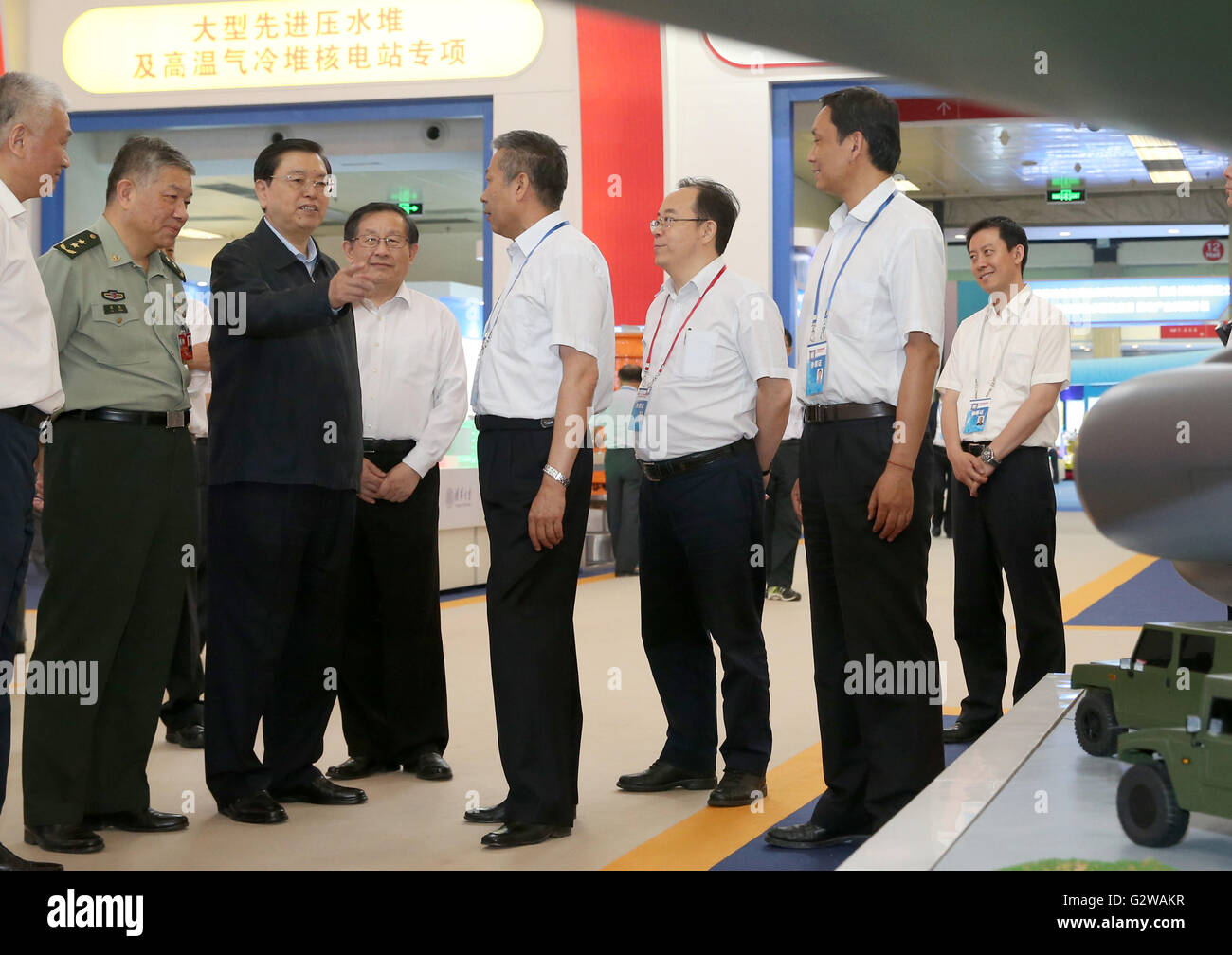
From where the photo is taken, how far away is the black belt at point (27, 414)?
2.19m

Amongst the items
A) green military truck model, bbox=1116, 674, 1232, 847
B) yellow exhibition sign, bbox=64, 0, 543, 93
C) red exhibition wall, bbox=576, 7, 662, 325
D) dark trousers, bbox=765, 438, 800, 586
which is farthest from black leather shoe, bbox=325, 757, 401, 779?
yellow exhibition sign, bbox=64, 0, 543, 93

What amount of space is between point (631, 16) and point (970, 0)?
9.7 inches

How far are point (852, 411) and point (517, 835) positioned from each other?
3.49 feet

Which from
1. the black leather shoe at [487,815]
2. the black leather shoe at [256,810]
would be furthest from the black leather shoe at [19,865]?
the black leather shoe at [487,815]

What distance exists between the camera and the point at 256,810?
2709mm

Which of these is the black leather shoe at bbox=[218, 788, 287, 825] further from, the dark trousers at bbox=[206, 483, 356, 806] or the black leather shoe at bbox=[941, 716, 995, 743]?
the black leather shoe at bbox=[941, 716, 995, 743]

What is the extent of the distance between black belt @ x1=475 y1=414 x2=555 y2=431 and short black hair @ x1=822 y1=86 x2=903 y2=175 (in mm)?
803

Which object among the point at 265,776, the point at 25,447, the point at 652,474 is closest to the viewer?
the point at 25,447

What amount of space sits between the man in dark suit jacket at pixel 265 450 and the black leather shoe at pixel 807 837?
3.51 feet

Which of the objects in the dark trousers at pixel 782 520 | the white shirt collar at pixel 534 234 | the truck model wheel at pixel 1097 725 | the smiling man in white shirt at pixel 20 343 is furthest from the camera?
the dark trousers at pixel 782 520

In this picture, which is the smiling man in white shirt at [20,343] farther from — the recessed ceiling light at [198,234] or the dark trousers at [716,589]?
the recessed ceiling light at [198,234]

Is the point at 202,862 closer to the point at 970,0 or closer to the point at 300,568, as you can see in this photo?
the point at 300,568
